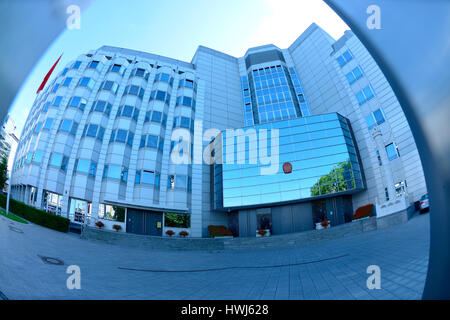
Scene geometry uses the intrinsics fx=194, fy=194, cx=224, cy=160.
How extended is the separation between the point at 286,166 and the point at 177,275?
14577mm

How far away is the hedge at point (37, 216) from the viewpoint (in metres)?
2.42

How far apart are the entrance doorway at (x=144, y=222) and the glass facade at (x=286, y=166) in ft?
23.4

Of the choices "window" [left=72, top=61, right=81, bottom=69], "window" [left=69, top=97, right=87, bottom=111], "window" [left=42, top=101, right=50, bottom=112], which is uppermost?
"window" [left=72, top=61, right=81, bottom=69]

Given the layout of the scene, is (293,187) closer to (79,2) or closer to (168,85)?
(168,85)

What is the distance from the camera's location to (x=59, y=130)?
4.57 meters

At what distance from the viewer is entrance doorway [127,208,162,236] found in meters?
4.79

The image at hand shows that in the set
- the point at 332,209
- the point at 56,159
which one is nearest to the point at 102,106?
the point at 56,159

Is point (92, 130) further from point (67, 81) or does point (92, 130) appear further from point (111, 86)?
point (111, 86)

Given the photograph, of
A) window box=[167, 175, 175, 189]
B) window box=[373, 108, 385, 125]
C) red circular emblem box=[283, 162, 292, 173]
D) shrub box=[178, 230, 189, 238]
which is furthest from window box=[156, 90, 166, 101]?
window box=[373, 108, 385, 125]

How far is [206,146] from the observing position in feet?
64.7

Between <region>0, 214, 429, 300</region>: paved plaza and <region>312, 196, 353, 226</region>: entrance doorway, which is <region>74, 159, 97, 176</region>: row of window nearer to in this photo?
<region>0, 214, 429, 300</region>: paved plaza

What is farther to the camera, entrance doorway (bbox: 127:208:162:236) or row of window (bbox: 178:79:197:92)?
row of window (bbox: 178:79:197:92)

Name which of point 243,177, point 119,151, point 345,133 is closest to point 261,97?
point 243,177

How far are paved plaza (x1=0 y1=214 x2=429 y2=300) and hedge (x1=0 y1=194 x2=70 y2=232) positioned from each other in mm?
196
